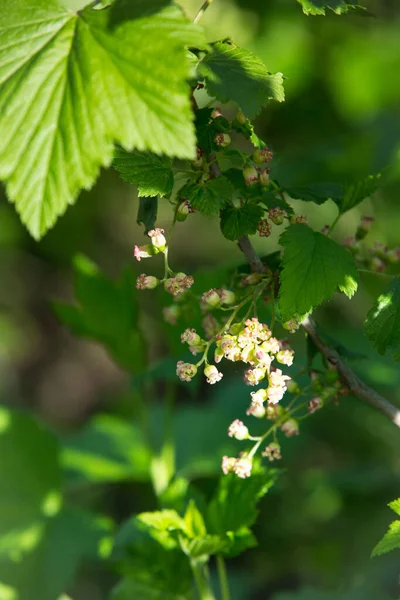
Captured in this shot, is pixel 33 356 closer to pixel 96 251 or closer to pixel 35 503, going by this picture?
pixel 96 251

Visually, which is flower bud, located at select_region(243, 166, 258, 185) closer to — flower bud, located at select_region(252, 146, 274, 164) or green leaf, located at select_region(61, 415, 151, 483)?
flower bud, located at select_region(252, 146, 274, 164)

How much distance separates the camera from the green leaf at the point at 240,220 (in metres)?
0.88

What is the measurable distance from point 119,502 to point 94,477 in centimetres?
82

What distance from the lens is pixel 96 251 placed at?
349 centimetres

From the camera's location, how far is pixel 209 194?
865 millimetres

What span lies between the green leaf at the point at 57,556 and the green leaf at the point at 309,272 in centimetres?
82

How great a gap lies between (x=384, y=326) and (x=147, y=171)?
337 millimetres

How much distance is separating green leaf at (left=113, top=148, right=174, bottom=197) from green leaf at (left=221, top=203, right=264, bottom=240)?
74mm

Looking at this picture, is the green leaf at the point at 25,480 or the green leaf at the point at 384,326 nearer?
the green leaf at the point at 384,326

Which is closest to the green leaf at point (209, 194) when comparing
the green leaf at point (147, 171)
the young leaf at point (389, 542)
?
the green leaf at point (147, 171)

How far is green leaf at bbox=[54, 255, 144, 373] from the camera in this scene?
55.7 inches

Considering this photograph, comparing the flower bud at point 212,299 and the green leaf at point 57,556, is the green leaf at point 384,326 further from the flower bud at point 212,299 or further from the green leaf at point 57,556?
the green leaf at point 57,556

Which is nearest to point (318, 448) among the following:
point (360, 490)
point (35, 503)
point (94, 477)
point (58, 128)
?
point (360, 490)

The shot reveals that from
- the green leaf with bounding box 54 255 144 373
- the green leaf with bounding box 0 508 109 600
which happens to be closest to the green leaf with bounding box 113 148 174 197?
the green leaf with bounding box 54 255 144 373
